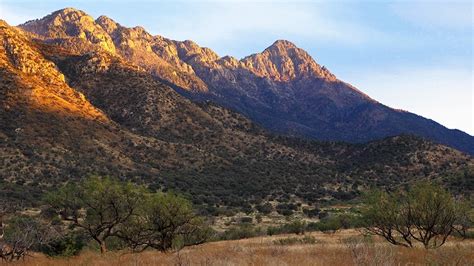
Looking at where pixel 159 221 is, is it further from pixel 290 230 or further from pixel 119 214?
pixel 290 230

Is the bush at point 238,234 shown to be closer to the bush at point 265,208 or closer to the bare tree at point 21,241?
the bush at point 265,208

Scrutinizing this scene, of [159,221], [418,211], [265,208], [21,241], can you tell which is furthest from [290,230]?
[21,241]

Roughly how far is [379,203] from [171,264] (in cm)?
1369

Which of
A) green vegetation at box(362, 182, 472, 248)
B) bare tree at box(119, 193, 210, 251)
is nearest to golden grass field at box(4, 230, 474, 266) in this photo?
green vegetation at box(362, 182, 472, 248)

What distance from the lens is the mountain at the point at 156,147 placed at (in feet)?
208

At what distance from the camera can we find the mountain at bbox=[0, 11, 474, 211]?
63.5 metres

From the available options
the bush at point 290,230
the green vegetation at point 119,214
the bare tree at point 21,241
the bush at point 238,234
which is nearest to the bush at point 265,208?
the bush at point 290,230

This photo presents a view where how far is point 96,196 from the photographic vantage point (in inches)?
973

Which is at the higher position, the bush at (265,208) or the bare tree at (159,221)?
the bare tree at (159,221)

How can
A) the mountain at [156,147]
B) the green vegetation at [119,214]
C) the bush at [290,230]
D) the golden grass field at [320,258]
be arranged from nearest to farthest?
the golden grass field at [320,258]
the green vegetation at [119,214]
the bush at [290,230]
the mountain at [156,147]

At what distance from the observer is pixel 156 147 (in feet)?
261

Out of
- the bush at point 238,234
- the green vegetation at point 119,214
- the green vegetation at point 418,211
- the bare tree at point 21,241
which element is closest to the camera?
the bare tree at point 21,241

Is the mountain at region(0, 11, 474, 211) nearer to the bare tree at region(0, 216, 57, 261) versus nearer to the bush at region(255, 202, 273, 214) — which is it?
the bush at region(255, 202, 273, 214)

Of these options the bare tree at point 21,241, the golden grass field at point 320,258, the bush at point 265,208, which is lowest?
the bush at point 265,208
